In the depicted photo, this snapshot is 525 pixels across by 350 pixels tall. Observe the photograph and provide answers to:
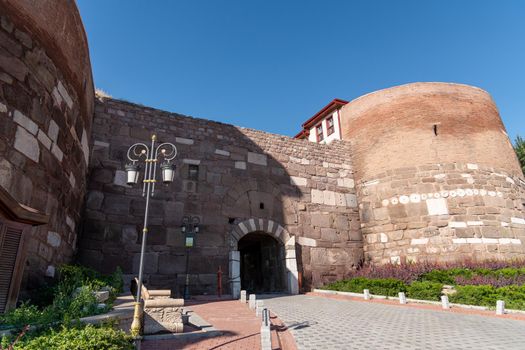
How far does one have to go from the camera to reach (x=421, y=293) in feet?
31.5

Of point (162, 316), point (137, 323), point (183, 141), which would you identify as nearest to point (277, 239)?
point (183, 141)

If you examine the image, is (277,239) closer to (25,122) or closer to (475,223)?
(475,223)

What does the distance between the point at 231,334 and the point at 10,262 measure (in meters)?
3.42

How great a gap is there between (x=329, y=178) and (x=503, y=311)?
789 cm

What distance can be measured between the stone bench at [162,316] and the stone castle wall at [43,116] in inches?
77.7

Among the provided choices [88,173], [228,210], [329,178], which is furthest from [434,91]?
[88,173]

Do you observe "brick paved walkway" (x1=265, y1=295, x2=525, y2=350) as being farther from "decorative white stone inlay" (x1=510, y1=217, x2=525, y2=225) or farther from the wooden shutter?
"decorative white stone inlay" (x1=510, y1=217, x2=525, y2=225)

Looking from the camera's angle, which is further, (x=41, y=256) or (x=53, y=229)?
(x=53, y=229)

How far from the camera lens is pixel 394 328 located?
19.9 ft

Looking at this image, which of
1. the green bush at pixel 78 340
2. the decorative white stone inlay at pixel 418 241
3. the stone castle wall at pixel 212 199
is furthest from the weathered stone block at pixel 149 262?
the decorative white stone inlay at pixel 418 241

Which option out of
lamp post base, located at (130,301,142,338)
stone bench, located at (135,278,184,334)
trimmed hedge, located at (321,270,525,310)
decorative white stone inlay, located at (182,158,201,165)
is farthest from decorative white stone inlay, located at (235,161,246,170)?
lamp post base, located at (130,301,142,338)

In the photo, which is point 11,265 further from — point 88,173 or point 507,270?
point 507,270

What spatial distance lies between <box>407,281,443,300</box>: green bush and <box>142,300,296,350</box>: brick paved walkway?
193 inches

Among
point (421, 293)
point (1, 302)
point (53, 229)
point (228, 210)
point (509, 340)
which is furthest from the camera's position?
point (228, 210)
